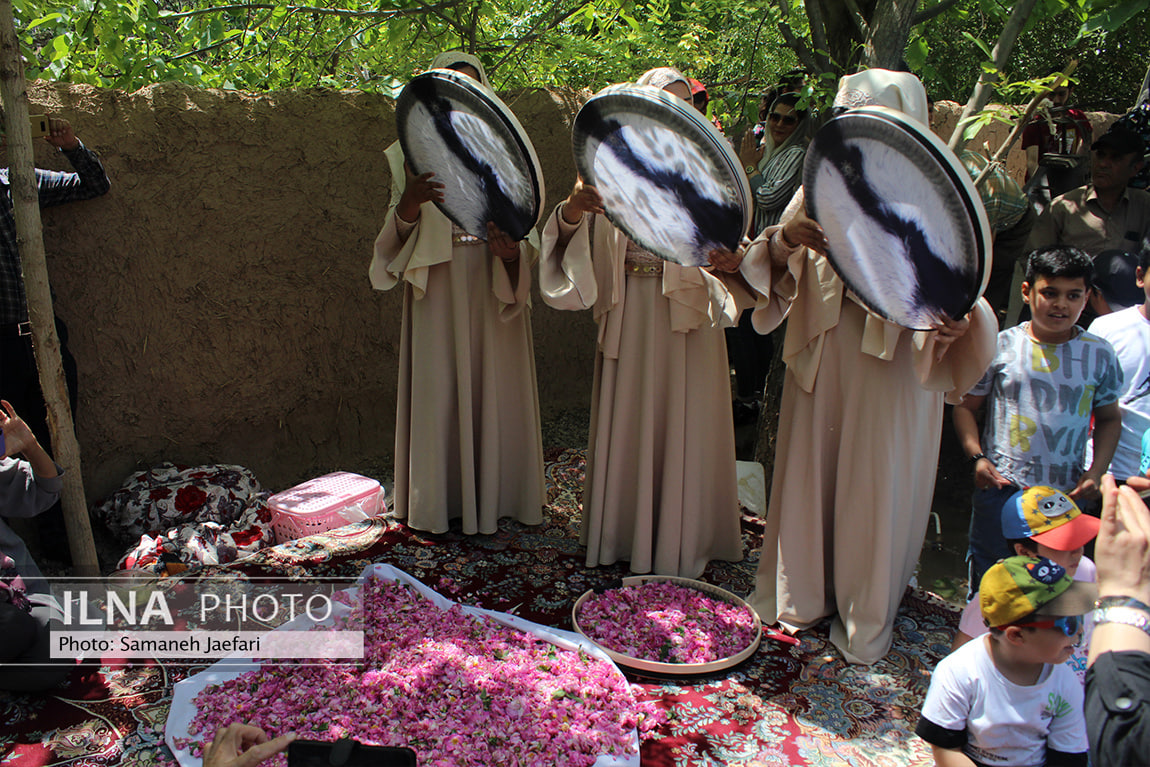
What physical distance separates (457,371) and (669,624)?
5.03 ft

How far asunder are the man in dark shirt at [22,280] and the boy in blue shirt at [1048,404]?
3.80 m

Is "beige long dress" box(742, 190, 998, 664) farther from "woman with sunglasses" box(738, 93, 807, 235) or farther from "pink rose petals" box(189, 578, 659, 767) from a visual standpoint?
"woman with sunglasses" box(738, 93, 807, 235)

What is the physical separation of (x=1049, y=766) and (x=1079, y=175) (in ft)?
17.6

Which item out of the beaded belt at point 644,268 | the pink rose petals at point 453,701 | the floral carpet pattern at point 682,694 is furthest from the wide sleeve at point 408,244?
the pink rose petals at point 453,701

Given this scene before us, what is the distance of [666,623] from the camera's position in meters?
3.25

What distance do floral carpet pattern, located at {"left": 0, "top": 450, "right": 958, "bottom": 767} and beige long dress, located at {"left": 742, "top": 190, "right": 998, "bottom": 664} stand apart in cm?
16

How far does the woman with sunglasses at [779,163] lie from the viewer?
479 centimetres

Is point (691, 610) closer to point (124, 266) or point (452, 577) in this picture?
point (452, 577)

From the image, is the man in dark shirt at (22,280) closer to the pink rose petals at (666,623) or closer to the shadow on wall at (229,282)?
the shadow on wall at (229,282)

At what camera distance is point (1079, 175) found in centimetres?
617

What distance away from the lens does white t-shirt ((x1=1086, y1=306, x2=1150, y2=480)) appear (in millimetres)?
3291

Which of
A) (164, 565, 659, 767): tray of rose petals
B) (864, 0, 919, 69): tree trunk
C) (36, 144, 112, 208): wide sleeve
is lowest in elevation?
(164, 565, 659, 767): tray of rose petals

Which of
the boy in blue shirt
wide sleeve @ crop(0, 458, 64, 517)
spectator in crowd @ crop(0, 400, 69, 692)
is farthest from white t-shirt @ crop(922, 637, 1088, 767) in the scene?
wide sleeve @ crop(0, 458, 64, 517)

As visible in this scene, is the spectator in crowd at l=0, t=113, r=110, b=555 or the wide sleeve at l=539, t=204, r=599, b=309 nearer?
the wide sleeve at l=539, t=204, r=599, b=309
